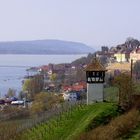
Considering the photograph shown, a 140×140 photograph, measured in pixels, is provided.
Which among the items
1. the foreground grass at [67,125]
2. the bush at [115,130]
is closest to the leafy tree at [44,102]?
the foreground grass at [67,125]

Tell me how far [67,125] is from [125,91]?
4.80 meters

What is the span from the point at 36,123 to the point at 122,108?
316 centimetres

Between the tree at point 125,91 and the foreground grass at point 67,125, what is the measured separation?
18.6 inches

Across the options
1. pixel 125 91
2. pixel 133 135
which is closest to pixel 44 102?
pixel 125 91

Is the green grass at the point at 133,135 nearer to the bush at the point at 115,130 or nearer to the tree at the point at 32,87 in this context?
the bush at the point at 115,130

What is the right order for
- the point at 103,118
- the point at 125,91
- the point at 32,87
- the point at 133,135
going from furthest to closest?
the point at 32,87 < the point at 125,91 < the point at 103,118 < the point at 133,135

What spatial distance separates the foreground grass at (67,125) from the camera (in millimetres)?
14262

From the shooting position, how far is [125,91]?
63.5 feet

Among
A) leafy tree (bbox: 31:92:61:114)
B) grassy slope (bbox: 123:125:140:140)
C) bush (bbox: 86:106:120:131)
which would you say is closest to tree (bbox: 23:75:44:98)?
leafy tree (bbox: 31:92:61:114)

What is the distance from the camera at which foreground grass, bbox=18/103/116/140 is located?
14262 mm

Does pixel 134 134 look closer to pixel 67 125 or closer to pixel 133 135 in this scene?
pixel 133 135

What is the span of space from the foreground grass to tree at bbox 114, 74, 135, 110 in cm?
47

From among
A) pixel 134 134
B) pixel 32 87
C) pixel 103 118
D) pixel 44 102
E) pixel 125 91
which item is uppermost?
pixel 125 91

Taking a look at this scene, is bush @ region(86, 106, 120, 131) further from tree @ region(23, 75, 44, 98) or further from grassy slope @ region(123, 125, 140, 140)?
tree @ region(23, 75, 44, 98)
